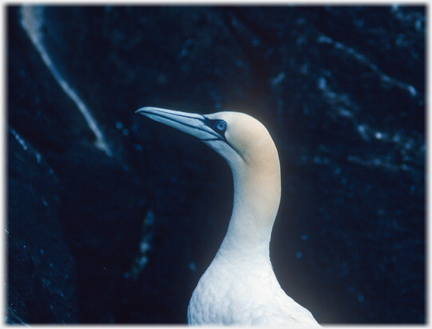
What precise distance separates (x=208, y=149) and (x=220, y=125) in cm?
179

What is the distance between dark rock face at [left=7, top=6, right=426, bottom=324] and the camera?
4262 mm

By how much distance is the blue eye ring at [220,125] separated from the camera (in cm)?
280

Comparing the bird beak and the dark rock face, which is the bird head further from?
the dark rock face

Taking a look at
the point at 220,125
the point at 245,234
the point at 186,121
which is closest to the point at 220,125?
the point at 220,125

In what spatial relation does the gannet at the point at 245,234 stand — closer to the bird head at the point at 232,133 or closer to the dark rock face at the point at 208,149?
the bird head at the point at 232,133

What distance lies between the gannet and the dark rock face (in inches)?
68.2

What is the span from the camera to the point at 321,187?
14.4ft

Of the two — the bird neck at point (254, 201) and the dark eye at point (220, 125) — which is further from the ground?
the dark eye at point (220, 125)

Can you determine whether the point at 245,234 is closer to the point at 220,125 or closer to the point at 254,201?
the point at 254,201

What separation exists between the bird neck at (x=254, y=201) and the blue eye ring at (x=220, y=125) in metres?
0.26

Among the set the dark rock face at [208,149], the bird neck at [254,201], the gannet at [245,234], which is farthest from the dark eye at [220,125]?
the dark rock face at [208,149]

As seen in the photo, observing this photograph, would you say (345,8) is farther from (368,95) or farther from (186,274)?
(186,274)

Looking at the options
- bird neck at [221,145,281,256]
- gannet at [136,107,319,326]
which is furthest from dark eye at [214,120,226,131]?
bird neck at [221,145,281,256]

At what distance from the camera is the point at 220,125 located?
9.24 feet
